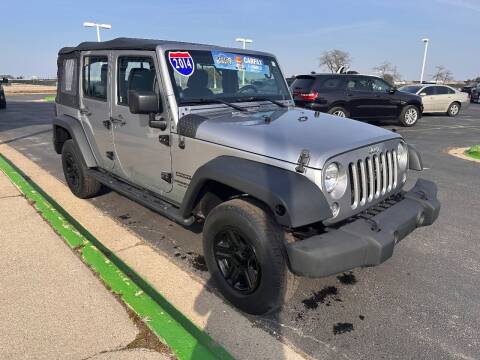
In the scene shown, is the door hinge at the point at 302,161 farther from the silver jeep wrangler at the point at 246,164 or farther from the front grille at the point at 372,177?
the front grille at the point at 372,177

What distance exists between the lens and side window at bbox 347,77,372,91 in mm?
11797

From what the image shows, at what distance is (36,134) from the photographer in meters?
10.6

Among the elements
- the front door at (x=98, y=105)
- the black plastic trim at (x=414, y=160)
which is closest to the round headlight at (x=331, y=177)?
the black plastic trim at (x=414, y=160)

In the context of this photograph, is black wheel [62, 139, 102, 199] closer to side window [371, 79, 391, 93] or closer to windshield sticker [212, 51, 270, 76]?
windshield sticker [212, 51, 270, 76]

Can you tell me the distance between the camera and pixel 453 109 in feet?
54.6

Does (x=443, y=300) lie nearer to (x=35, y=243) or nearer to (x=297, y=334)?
(x=297, y=334)

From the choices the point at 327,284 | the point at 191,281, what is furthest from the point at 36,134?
the point at 327,284

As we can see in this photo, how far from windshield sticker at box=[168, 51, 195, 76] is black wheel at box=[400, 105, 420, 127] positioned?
11085 mm

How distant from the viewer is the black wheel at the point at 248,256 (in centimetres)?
248

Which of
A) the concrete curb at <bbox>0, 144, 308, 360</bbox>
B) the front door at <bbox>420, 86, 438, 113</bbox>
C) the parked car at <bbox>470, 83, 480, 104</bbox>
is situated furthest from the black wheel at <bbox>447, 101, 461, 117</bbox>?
the concrete curb at <bbox>0, 144, 308, 360</bbox>

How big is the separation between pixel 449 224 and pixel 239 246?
9.59ft

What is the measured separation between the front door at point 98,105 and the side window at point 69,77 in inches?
9.8

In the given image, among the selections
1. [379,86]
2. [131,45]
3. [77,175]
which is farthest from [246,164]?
[379,86]

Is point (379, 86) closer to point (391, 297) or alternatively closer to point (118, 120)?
point (118, 120)
